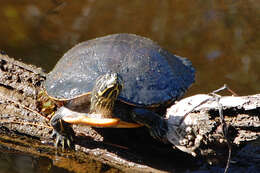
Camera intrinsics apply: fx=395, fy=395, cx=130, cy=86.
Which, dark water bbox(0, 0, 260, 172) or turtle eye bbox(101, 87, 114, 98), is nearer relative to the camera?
turtle eye bbox(101, 87, 114, 98)

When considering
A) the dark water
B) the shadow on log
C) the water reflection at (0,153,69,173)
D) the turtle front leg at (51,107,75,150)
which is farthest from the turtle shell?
the dark water

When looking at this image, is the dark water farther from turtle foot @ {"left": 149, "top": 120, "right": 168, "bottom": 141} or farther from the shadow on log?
turtle foot @ {"left": 149, "top": 120, "right": 168, "bottom": 141}

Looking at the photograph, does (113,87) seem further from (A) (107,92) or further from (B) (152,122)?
(B) (152,122)

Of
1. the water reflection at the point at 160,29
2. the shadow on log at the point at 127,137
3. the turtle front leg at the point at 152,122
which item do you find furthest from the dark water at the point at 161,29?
the turtle front leg at the point at 152,122

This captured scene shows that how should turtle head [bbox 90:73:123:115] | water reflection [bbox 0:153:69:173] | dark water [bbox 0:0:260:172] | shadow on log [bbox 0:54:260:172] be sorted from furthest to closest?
dark water [bbox 0:0:260:172] → water reflection [bbox 0:153:69:173] → turtle head [bbox 90:73:123:115] → shadow on log [bbox 0:54:260:172]

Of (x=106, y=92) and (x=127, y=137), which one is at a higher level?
(x=106, y=92)

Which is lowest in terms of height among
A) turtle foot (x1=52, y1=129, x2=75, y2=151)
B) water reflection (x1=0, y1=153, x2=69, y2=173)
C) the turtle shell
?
water reflection (x1=0, y1=153, x2=69, y2=173)

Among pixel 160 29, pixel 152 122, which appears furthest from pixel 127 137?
pixel 160 29

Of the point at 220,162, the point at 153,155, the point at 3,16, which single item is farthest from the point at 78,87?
the point at 3,16
